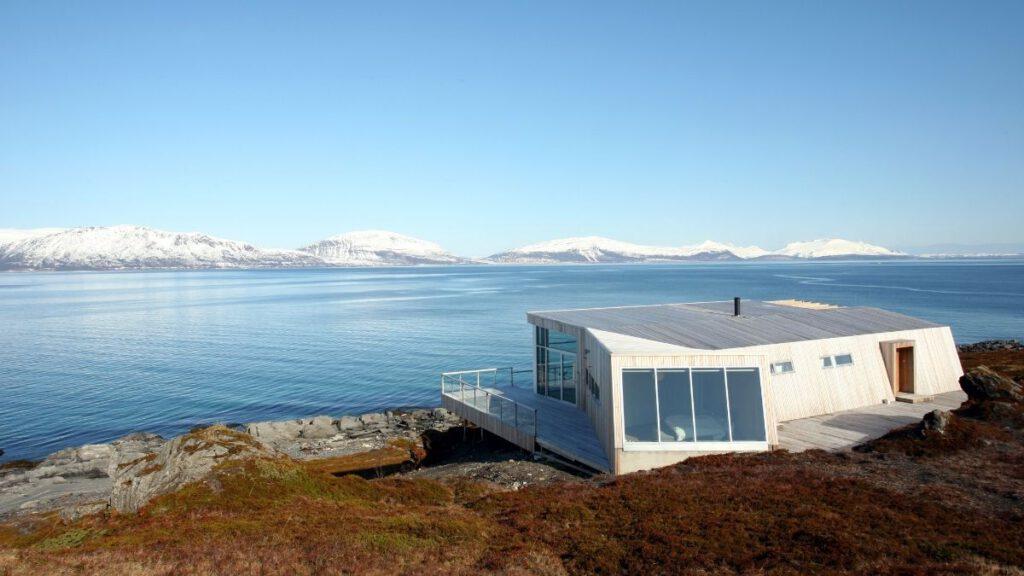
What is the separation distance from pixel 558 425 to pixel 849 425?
9.33m

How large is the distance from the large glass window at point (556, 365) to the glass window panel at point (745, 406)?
23.9 feet

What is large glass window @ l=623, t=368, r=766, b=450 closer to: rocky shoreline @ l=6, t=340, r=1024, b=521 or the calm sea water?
rocky shoreline @ l=6, t=340, r=1024, b=521

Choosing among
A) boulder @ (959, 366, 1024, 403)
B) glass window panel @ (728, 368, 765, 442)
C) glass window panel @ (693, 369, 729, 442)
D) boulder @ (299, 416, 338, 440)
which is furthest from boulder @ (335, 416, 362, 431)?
boulder @ (959, 366, 1024, 403)

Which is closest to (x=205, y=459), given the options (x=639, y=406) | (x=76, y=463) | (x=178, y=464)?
(x=178, y=464)

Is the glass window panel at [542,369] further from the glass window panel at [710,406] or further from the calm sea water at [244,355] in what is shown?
the calm sea water at [244,355]

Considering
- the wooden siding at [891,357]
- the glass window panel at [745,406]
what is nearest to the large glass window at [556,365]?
the glass window panel at [745,406]

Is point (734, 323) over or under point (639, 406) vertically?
over

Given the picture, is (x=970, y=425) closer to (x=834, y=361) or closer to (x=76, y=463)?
(x=834, y=361)

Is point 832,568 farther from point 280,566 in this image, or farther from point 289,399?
point 289,399

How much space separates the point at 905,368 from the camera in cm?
2416

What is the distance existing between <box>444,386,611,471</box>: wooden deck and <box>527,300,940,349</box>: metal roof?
10.8ft

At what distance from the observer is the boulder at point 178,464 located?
14766 mm

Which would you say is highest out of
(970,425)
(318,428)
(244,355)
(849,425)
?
(970,425)

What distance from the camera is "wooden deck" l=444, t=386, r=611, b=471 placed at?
732 inches
